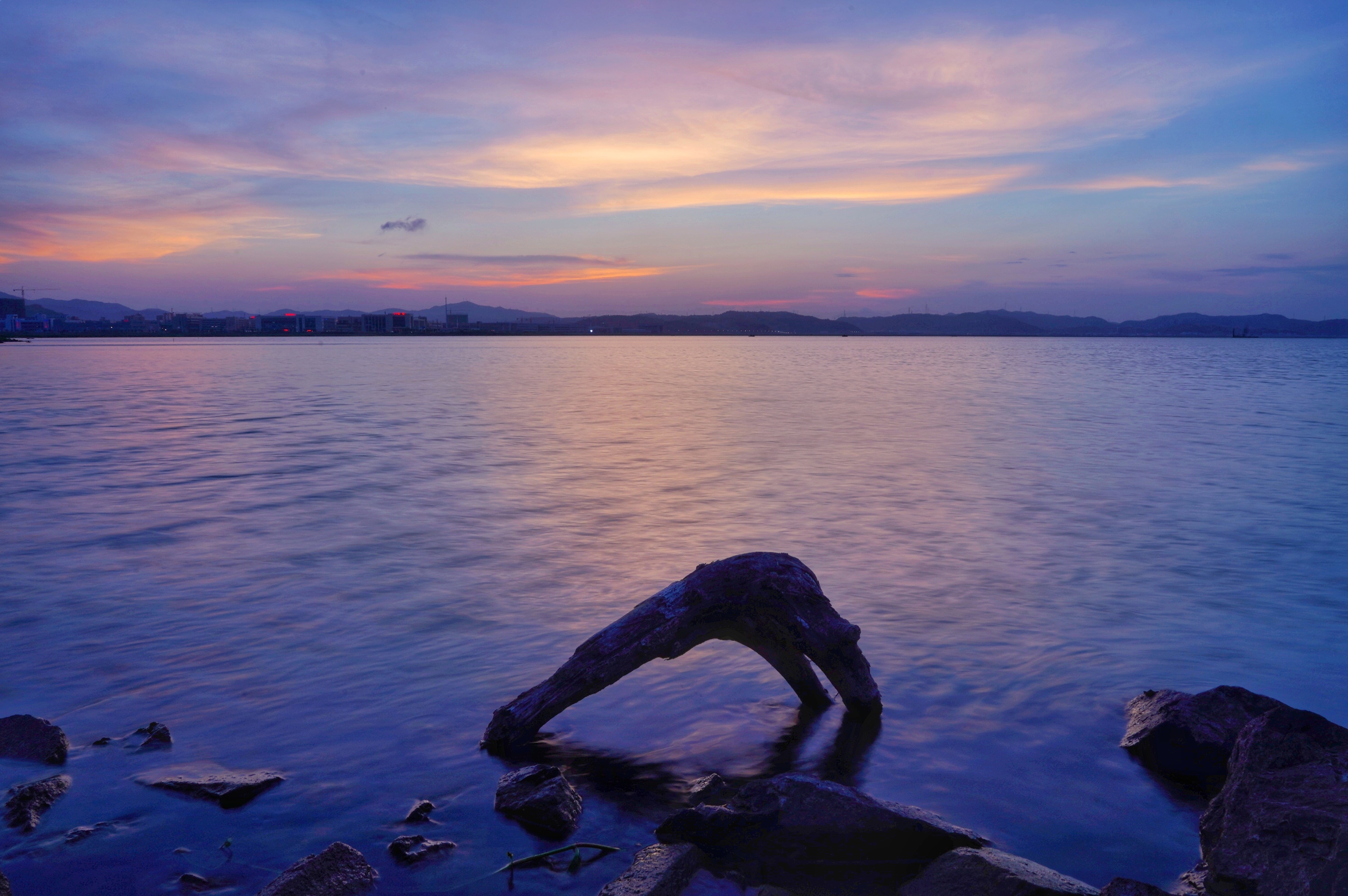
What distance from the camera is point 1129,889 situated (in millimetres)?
3791

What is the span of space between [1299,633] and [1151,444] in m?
20.1

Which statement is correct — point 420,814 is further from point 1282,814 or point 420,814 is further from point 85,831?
point 1282,814

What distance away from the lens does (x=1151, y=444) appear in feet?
91.5

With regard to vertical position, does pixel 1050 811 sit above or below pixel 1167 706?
below

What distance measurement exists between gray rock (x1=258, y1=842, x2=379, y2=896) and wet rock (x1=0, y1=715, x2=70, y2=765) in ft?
8.18

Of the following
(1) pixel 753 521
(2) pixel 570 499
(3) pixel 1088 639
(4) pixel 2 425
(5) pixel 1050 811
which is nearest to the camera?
(5) pixel 1050 811

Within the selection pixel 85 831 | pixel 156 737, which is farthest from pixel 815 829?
pixel 156 737

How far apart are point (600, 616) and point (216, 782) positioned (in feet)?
16.1

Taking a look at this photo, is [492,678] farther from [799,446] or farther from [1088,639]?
[799,446]

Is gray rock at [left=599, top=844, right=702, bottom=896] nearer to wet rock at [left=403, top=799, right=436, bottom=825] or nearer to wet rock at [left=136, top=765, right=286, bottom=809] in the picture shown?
wet rock at [left=403, top=799, right=436, bottom=825]

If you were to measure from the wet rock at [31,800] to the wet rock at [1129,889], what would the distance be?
5.61m

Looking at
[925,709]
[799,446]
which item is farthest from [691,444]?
[925,709]

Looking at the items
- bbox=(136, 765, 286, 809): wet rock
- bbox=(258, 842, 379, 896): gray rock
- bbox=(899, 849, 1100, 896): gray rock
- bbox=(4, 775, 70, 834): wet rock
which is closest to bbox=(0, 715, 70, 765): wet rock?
bbox=(4, 775, 70, 834): wet rock

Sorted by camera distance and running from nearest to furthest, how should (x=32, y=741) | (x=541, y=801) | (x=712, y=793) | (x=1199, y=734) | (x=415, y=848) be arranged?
(x=415, y=848)
(x=541, y=801)
(x=712, y=793)
(x=1199, y=734)
(x=32, y=741)
